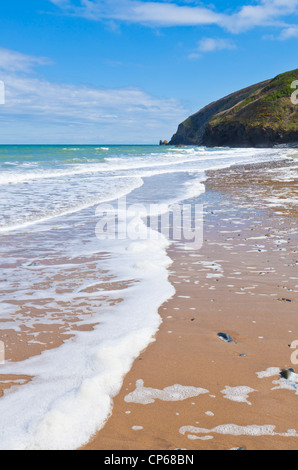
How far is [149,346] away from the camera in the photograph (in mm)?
2758

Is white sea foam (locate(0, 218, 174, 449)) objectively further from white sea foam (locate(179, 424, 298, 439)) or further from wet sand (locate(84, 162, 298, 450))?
white sea foam (locate(179, 424, 298, 439))

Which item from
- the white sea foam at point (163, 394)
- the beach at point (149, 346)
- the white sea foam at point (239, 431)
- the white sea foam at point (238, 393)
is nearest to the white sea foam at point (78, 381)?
the beach at point (149, 346)

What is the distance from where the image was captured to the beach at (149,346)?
1.90 metres

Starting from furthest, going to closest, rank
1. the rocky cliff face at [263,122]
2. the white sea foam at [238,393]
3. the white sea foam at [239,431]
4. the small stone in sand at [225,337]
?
the rocky cliff face at [263,122], the small stone in sand at [225,337], the white sea foam at [238,393], the white sea foam at [239,431]

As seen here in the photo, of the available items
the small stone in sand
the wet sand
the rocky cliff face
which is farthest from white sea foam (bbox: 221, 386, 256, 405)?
the rocky cliff face

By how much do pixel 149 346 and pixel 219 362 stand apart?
0.54 meters

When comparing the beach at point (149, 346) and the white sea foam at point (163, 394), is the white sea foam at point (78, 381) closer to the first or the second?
the beach at point (149, 346)

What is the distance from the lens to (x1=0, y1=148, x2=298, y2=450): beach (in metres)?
1.90

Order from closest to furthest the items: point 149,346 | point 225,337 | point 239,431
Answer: point 239,431 → point 149,346 → point 225,337

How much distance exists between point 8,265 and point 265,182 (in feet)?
38.8

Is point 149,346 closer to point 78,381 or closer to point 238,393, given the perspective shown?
point 78,381

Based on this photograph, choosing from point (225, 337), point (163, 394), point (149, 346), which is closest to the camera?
point (163, 394)

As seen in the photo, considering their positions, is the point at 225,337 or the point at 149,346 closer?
the point at 149,346

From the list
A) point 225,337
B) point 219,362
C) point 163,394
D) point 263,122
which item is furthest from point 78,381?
point 263,122
